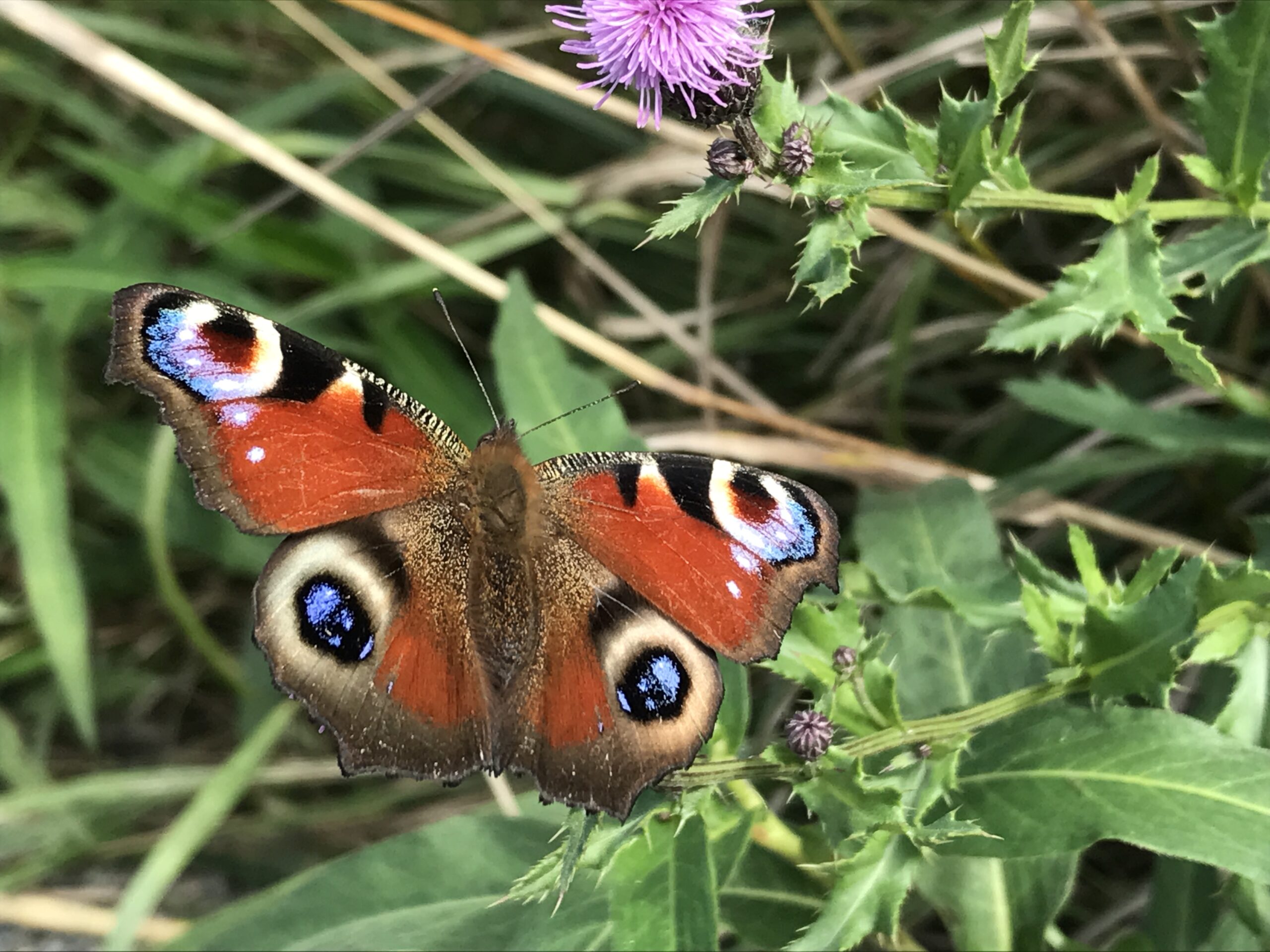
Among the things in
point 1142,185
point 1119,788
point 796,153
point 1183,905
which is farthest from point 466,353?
point 1183,905

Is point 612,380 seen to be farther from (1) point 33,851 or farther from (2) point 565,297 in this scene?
(1) point 33,851

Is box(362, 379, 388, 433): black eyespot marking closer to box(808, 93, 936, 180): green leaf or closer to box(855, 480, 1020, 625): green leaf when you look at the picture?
box(808, 93, 936, 180): green leaf

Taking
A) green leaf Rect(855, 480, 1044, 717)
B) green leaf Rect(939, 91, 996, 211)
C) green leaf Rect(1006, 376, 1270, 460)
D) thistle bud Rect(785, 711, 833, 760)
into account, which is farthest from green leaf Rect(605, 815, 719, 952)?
green leaf Rect(1006, 376, 1270, 460)

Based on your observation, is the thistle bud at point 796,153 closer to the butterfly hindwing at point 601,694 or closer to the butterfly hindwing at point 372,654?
the butterfly hindwing at point 601,694

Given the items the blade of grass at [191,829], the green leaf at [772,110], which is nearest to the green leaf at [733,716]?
the green leaf at [772,110]

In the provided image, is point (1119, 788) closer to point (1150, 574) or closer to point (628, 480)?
point (1150, 574)

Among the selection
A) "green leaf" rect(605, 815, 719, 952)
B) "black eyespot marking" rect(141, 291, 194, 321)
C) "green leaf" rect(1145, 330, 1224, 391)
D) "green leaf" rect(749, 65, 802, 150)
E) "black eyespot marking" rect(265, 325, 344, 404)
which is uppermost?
"green leaf" rect(749, 65, 802, 150)
